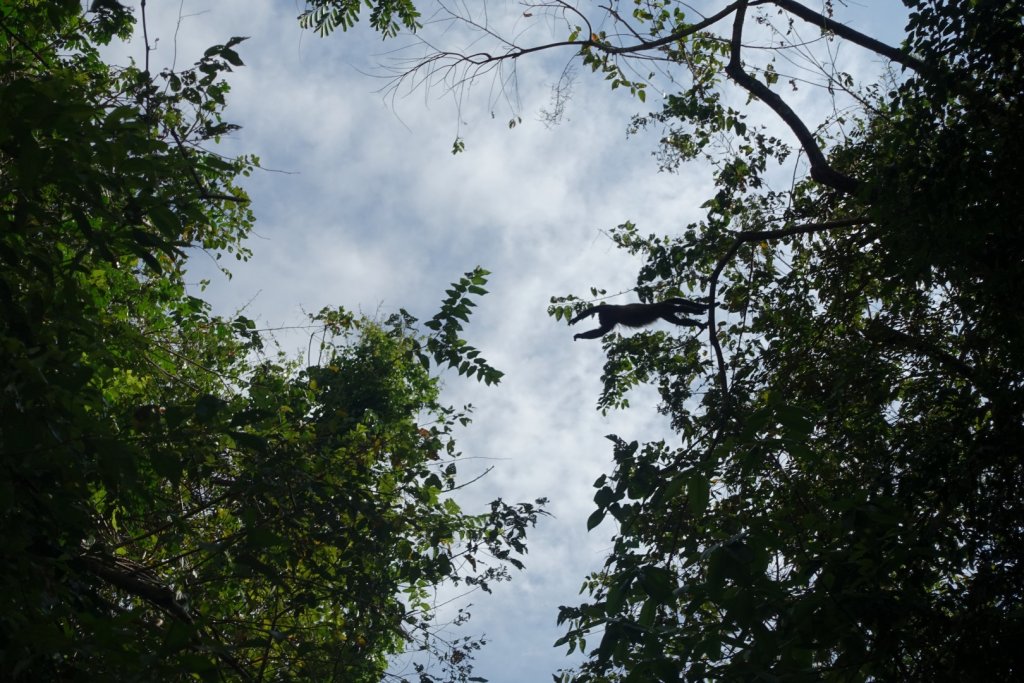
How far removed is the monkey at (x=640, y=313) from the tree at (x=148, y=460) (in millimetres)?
1820

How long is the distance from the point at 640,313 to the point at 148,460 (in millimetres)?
4813

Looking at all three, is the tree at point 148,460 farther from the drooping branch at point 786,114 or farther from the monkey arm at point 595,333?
the drooping branch at point 786,114

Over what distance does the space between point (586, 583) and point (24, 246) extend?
16.9ft

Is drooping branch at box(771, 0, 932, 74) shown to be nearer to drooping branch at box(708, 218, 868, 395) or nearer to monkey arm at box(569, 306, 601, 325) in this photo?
drooping branch at box(708, 218, 868, 395)

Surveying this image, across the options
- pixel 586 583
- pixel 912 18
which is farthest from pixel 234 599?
pixel 912 18

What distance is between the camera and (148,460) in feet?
12.9

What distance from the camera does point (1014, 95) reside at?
510cm

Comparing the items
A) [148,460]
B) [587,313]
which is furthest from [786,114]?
[148,460]

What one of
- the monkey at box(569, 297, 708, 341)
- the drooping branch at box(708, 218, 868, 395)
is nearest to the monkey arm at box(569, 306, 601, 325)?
the monkey at box(569, 297, 708, 341)

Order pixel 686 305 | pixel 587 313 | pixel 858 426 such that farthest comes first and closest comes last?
pixel 587 313, pixel 686 305, pixel 858 426

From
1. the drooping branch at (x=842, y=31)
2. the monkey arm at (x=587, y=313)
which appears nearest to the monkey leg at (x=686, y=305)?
the monkey arm at (x=587, y=313)

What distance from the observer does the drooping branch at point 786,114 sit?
21.1 ft

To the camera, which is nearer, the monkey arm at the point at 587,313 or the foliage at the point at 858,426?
the foliage at the point at 858,426

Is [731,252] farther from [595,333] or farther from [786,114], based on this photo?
[595,333]
